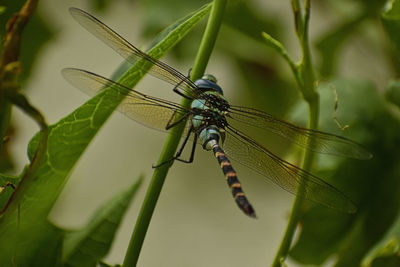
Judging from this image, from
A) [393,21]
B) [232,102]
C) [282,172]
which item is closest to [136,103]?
[282,172]

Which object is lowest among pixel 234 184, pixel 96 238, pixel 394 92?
pixel 96 238

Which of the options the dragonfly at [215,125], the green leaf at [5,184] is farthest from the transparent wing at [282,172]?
the green leaf at [5,184]

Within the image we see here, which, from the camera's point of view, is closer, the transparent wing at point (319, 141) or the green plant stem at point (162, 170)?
the green plant stem at point (162, 170)

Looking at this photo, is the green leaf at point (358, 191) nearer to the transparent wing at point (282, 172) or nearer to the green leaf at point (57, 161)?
the transparent wing at point (282, 172)

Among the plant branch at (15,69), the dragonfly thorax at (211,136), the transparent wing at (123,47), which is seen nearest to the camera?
the plant branch at (15,69)

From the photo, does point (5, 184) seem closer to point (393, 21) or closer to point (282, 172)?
point (282, 172)

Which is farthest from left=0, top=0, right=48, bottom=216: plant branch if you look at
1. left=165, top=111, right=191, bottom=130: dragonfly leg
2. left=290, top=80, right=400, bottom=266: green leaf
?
left=290, top=80, right=400, bottom=266: green leaf

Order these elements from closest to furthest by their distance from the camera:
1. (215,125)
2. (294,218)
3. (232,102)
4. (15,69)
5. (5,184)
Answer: (15,69), (5,184), (294,218), (215,125), (232,102)
